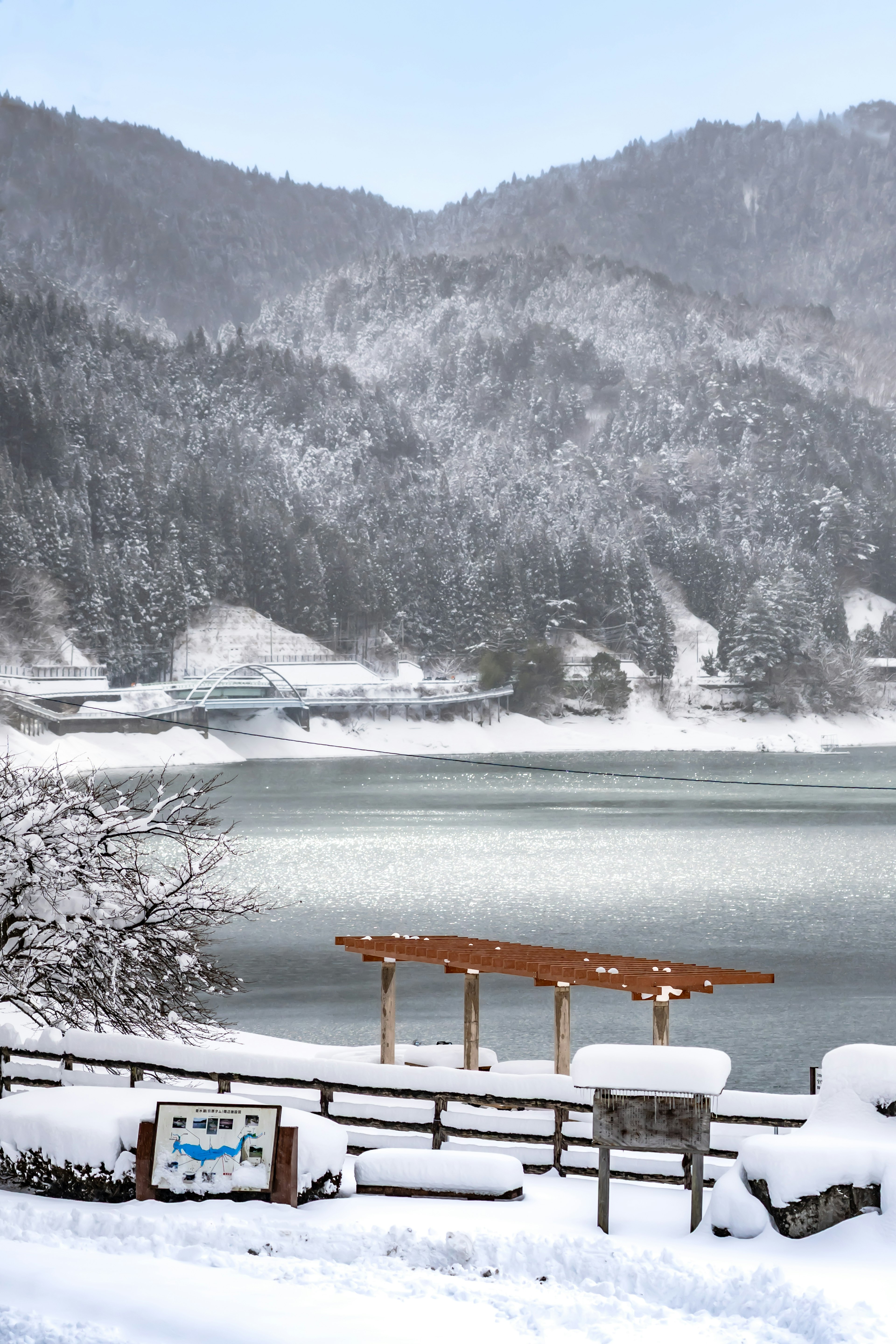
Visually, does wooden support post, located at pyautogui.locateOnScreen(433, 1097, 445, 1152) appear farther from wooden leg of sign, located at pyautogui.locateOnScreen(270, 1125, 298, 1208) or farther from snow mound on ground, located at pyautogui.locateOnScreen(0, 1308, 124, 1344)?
snow mound on ground, located at pyautogui.locateOnScreen(0, 1308, 124, 1344)

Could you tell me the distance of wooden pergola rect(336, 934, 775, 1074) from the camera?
18438 millimetres

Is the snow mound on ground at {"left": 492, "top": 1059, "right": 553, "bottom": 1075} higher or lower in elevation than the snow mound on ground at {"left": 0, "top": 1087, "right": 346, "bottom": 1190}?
lower

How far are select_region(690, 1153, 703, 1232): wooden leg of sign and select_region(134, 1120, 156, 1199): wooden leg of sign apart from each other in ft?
14.7

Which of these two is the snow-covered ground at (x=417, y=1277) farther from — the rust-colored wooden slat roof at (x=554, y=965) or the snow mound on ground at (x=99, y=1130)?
the rust-colored wooden slat roof at (x=554, y=965)

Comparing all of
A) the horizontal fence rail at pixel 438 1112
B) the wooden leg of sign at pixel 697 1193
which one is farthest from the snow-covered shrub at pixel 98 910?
the wooden leg of sign at pixel 697 1193

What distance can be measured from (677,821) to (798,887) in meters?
42.9

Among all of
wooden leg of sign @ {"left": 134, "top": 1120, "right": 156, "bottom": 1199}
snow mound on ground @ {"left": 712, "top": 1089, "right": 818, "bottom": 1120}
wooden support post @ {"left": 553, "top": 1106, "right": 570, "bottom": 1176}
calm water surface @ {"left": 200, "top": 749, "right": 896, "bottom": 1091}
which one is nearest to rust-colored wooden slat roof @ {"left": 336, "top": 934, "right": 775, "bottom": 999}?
snow mound on ground @ {"left": 712, "top": 1089, "right": 818, "bottom": 1120}

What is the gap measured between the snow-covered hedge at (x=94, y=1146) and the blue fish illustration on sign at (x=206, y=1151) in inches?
14.7

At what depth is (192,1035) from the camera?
24000 mm

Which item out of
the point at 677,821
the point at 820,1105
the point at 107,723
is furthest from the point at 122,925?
the point at 107,723

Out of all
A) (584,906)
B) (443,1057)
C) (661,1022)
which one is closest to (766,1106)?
(661,1022)

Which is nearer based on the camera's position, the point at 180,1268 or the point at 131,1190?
the point at 180,1268

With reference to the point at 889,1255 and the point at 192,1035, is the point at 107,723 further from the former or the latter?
the point at 889,1255

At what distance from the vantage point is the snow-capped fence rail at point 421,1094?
1382 cm
